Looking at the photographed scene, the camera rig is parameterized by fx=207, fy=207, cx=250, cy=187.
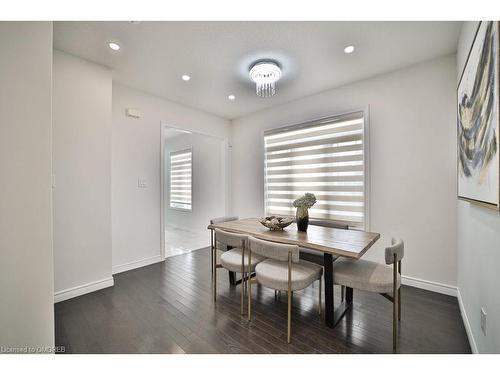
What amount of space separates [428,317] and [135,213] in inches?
144

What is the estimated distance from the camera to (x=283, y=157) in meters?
3.70

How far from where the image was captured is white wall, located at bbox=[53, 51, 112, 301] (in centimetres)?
220

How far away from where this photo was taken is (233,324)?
1783 mm

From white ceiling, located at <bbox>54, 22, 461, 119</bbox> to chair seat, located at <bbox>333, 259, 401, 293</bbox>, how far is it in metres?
2.11

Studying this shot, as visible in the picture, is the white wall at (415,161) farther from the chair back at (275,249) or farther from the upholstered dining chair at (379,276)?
the chair back at (275,249)

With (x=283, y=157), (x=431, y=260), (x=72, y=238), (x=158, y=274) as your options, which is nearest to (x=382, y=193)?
(x=431, y=260)

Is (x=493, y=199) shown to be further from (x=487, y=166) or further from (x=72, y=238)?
(x=72, y=238)

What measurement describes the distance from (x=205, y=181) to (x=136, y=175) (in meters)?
2.12

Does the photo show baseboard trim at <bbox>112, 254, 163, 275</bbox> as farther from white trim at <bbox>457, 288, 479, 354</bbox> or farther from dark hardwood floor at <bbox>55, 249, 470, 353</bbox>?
white trim at <bbox>457, 288, 479, 354</bbox>

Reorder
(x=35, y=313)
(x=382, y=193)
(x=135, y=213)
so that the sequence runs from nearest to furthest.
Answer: (x=35, y=313), (x=382, y=193), (x=135, y=213)

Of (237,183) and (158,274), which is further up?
(237,183)

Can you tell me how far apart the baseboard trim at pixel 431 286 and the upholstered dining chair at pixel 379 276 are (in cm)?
88

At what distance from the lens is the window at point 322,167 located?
288cm

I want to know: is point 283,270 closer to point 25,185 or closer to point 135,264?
point 25,185
